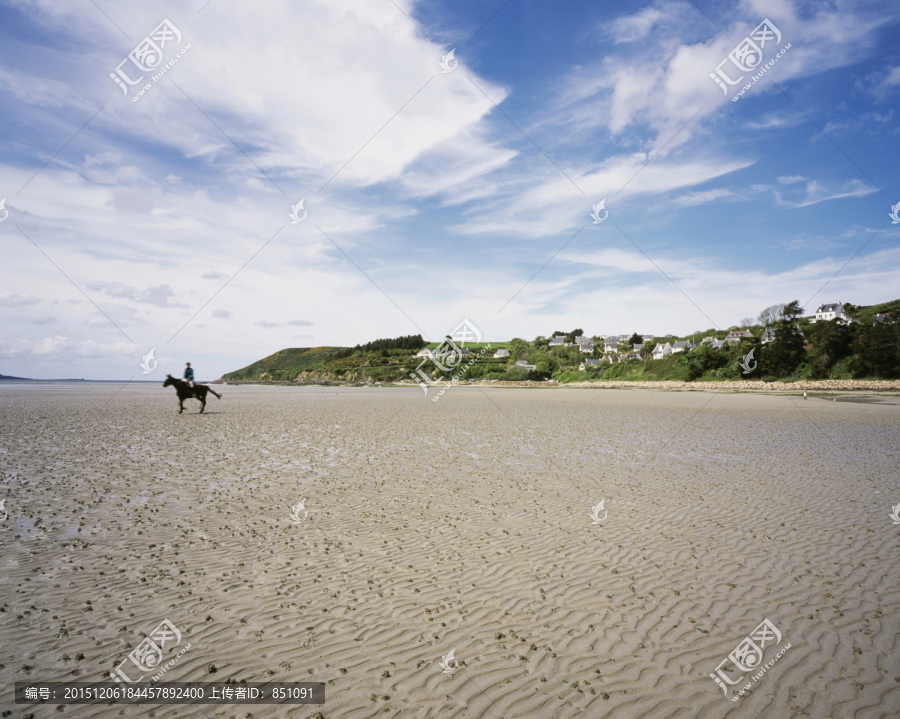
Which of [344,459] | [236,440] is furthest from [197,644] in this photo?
[236,440]

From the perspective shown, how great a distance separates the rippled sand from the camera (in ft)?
15.8

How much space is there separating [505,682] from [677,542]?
5522 millimetres

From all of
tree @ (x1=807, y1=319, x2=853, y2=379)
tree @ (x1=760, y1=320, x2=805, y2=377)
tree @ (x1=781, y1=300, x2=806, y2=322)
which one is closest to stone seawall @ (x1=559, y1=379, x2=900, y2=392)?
tree @ (x1=807, y1=319, x2=853, y2=379)

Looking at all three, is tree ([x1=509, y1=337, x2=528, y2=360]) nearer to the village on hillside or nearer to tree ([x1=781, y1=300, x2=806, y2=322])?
Answer: the village on hillside

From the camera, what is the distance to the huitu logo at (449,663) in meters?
5.02

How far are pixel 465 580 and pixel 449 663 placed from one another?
204 centimetres

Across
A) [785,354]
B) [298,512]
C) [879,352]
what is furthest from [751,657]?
[785,354]

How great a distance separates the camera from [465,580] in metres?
7.14

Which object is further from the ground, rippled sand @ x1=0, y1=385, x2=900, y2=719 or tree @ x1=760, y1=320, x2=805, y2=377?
tree @ x1=760, y1=320, x2=805, y2=377

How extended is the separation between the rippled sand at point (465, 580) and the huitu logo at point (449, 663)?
7 centimetres

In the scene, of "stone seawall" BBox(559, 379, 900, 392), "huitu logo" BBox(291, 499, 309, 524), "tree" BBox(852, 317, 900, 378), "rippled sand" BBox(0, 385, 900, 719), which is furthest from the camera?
"tree" BBox(852, 317, 900, 378)

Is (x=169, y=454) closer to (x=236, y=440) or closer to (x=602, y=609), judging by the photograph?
(x=236, y=440)

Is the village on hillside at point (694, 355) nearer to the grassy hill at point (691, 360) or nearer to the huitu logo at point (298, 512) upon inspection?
the grassy hill at point (691, 360)

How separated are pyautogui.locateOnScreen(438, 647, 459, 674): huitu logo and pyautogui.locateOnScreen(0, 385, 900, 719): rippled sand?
68mm
